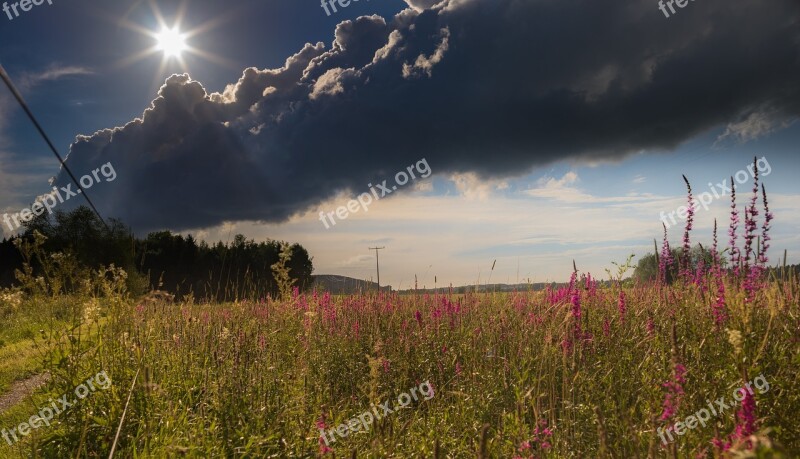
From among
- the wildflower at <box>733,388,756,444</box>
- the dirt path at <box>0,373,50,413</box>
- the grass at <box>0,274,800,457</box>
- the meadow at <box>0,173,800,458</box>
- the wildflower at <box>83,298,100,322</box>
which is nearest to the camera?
the wildflower at <box>733,388,756,444</box>

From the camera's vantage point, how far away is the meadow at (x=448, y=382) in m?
3.96

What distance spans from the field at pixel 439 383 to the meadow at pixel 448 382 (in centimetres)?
3

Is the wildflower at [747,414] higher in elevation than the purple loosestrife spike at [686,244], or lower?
lower

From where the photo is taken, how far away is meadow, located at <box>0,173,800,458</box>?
3957 millimetres

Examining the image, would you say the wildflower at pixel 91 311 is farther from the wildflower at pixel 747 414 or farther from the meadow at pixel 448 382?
the wildflower at pixel 747 414

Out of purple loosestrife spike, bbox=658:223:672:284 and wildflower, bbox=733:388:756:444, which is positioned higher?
purple loosestrife spike, bbox=658:223:672:284

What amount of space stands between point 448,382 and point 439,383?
36.2 inches

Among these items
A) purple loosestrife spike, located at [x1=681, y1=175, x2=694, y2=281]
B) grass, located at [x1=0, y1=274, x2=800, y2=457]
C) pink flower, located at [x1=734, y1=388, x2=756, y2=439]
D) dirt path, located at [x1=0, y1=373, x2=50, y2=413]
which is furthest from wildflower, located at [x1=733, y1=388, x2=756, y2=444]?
dirt path, located at [x1=0, y1=373, x2=50, y2=413]

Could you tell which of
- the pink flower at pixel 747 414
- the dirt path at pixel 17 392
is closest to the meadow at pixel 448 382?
the pink flower at pixel 747 414

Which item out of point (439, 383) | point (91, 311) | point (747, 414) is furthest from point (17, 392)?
point (747, 414)

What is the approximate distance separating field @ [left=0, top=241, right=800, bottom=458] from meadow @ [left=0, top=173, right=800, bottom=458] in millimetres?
28

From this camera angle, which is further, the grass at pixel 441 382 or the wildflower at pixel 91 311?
the wildflower at pixel 91 311

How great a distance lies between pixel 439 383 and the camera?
6402mm

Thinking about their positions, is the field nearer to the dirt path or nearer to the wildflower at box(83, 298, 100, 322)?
the wildflower at box(83, 298, 100, 322)
